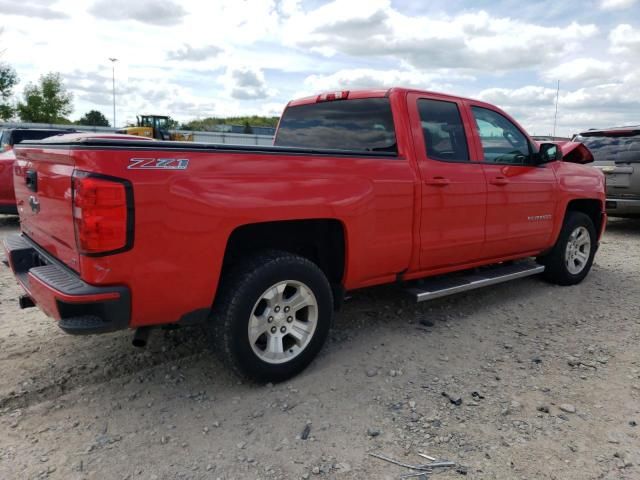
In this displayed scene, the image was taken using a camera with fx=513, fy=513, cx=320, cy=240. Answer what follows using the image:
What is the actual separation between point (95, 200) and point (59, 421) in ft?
4.39

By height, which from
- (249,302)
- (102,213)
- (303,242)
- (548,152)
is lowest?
(249,302)

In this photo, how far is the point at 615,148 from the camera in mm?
8648

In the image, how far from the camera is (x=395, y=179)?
3.65 metres

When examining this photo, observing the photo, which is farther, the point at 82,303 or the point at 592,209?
the point at 592,209

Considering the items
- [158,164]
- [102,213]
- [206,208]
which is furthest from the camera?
[206,208]

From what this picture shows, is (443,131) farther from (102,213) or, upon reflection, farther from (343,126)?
(102,213)

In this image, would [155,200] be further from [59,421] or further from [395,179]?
[395,179]

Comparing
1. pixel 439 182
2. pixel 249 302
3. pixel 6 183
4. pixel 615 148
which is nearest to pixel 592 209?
pixel 439 182

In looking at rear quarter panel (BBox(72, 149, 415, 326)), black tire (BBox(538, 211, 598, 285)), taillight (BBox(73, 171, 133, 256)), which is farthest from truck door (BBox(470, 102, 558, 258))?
taillight (BBox(73, 171, 133, 256))

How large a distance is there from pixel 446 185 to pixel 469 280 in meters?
0.93

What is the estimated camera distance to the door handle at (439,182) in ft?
12.8

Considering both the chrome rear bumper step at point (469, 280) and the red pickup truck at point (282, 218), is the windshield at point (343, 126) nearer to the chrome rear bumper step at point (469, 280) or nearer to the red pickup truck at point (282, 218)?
the red pickup truck at point (282, 218)

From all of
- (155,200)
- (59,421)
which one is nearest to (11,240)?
(59,421)

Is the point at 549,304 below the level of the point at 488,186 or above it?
below
